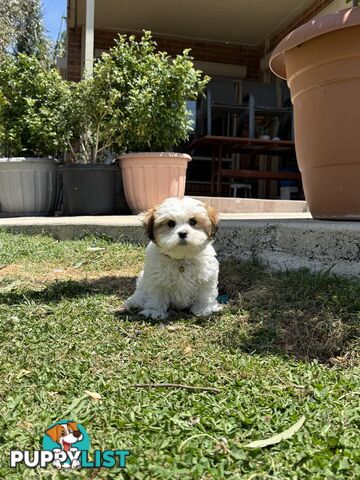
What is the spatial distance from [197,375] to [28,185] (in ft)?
18.5

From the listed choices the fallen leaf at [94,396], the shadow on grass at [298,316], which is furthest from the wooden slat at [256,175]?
the fallen leaf at [94,396]

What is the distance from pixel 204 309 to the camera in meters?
3.16

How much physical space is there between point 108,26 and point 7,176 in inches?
234

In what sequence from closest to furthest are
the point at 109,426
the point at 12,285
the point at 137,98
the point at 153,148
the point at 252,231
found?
the point at 109,426 → the point at 12,285 → the point at 252,231 → the point at 137,98 → the point at 153,148

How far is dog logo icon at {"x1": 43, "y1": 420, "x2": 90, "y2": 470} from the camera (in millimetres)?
1558

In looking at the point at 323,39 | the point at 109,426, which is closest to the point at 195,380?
the point at 109,426

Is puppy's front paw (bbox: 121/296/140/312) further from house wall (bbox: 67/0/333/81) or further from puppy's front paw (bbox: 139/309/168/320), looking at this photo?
house wall (bbox: 67/0/333/81)

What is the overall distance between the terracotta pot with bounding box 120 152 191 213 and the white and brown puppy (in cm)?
333

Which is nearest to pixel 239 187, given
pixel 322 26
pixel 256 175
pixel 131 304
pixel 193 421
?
pixel 256 175

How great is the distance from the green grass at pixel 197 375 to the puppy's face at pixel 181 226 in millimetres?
447

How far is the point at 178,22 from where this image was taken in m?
11.0

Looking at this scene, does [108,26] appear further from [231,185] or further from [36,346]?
[36,346]

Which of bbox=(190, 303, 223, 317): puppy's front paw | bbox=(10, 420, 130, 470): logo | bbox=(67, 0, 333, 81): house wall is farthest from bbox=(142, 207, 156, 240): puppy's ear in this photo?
bbox=(67, 0, 333, 81): house wall

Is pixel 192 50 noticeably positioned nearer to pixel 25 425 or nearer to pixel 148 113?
pixel 148 113
